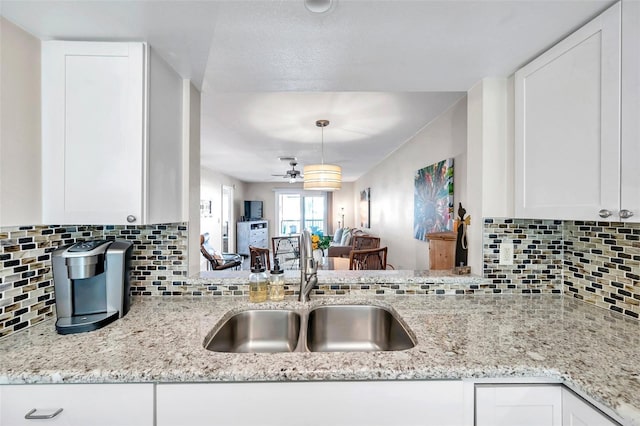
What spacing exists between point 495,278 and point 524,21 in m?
1.18

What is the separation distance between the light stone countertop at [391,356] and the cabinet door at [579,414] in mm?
41

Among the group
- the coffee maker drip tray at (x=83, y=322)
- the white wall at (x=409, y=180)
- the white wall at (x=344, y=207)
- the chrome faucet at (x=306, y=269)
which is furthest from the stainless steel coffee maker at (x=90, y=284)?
the white wall at (x=344, y=207)

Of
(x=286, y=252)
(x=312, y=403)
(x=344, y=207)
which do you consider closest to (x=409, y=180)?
(x=286, y=252)

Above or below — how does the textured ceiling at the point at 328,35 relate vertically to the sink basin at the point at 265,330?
above

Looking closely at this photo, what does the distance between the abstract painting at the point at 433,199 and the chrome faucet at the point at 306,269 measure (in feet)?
4.95

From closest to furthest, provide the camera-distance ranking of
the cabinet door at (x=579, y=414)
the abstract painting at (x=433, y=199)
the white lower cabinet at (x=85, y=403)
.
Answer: the cabinet door at (x=579, y=414)
the white lower cabinet at (x=85, y=403)
the abstract painting at (x=433, y=199)

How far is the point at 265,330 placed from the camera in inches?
53.8

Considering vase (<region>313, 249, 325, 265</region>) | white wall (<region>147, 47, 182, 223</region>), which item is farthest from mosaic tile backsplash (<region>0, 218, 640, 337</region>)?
vase (<region>313, 249, 325, 265</region>)

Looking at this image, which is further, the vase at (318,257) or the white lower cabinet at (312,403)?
the vase at (318,257)

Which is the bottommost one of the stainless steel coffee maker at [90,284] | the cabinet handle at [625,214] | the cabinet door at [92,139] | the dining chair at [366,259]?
the dining chair at [366,259]

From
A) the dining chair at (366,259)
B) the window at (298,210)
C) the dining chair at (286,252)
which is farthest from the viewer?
the window at (298,210)

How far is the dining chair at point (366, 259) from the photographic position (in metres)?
2.74

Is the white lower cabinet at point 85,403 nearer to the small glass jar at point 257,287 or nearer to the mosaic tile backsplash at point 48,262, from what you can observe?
the mosaic tile backsplash at point 48,262

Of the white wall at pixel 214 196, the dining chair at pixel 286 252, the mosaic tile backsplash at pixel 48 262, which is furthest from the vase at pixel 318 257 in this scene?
the white wall at pixel 214 196
